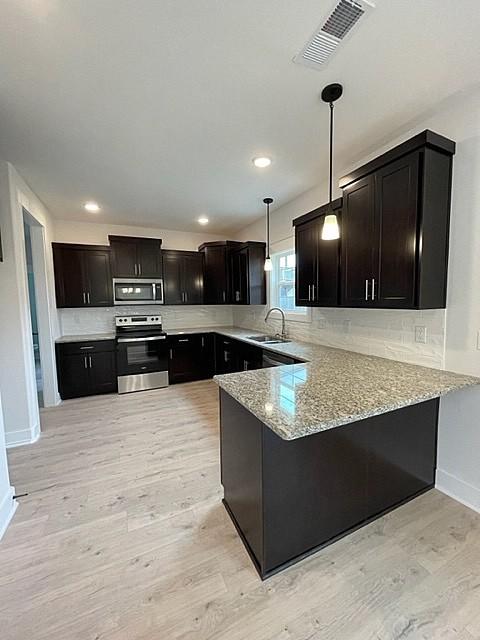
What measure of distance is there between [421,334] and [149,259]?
393 centimetres

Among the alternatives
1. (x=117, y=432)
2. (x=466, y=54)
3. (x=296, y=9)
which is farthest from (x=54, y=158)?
(x=466, y=54)

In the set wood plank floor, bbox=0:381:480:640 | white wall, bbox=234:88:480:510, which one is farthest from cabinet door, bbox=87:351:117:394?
white wall, bbox=234:88:480:510

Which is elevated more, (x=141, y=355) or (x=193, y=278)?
(x=193, y=278)

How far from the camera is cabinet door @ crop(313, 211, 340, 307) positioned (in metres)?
2.49

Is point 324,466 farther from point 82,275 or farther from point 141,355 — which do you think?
point 82,275

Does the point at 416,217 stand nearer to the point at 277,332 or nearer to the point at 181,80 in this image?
the point at 181,80

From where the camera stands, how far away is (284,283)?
407 cm

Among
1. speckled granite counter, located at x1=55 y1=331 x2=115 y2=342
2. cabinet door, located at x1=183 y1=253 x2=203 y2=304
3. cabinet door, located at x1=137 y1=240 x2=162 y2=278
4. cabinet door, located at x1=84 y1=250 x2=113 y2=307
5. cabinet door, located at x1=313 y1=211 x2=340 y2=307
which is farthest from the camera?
cabinet door, located at x1=183 y1=253 x2=203 y2=304

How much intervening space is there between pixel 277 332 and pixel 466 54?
3175 millimetres

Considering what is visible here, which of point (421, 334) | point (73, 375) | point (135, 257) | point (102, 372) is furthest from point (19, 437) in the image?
point (421, 334)

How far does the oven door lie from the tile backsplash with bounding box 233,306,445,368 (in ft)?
7.07

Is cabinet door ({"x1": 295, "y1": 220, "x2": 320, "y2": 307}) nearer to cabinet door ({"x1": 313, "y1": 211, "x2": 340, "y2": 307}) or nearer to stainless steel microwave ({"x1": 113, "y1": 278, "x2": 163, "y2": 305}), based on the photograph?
cabinet door ({"x1": 313, "y1": 211, "x2": 340, "y2": 307})

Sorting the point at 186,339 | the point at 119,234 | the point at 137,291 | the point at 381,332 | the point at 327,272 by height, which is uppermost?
the point at 119,234

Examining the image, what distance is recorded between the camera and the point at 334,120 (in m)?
2.05
